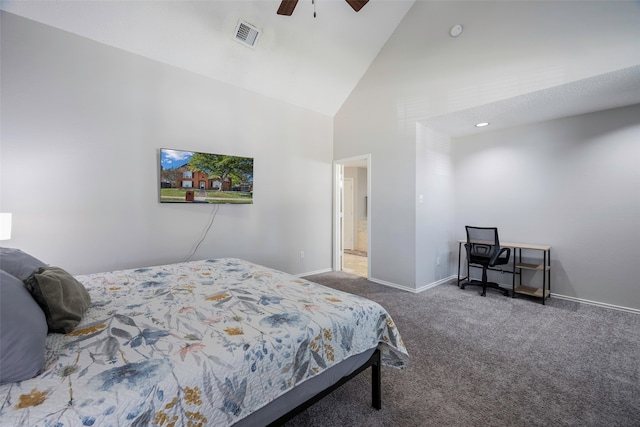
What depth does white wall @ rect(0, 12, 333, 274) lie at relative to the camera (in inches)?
98.7

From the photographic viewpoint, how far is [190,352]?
106cm

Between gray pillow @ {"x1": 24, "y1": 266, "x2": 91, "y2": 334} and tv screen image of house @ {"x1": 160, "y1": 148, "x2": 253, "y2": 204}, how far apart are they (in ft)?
6.67

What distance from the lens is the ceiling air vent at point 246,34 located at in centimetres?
322

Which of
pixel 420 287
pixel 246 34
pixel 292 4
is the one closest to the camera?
pixel 292 4

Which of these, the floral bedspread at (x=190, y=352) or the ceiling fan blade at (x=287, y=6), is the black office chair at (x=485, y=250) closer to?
the floral bedspread at (x=190, y=352)

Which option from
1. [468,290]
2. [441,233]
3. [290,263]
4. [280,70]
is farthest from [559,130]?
[290,263]

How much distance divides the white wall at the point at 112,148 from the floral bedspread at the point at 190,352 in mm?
1288

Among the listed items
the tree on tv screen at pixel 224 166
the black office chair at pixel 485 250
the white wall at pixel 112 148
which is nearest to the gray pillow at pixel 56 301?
the white wall at pixel 112 148

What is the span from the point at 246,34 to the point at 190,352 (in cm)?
355

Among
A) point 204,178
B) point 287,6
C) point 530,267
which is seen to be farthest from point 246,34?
point 530,267

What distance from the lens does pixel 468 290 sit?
13.1ft

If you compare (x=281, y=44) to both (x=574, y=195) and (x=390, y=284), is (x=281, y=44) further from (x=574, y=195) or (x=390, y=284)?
(x=574, y=195)

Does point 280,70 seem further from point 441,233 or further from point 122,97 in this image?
point 441,233

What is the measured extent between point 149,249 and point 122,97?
1.69m
